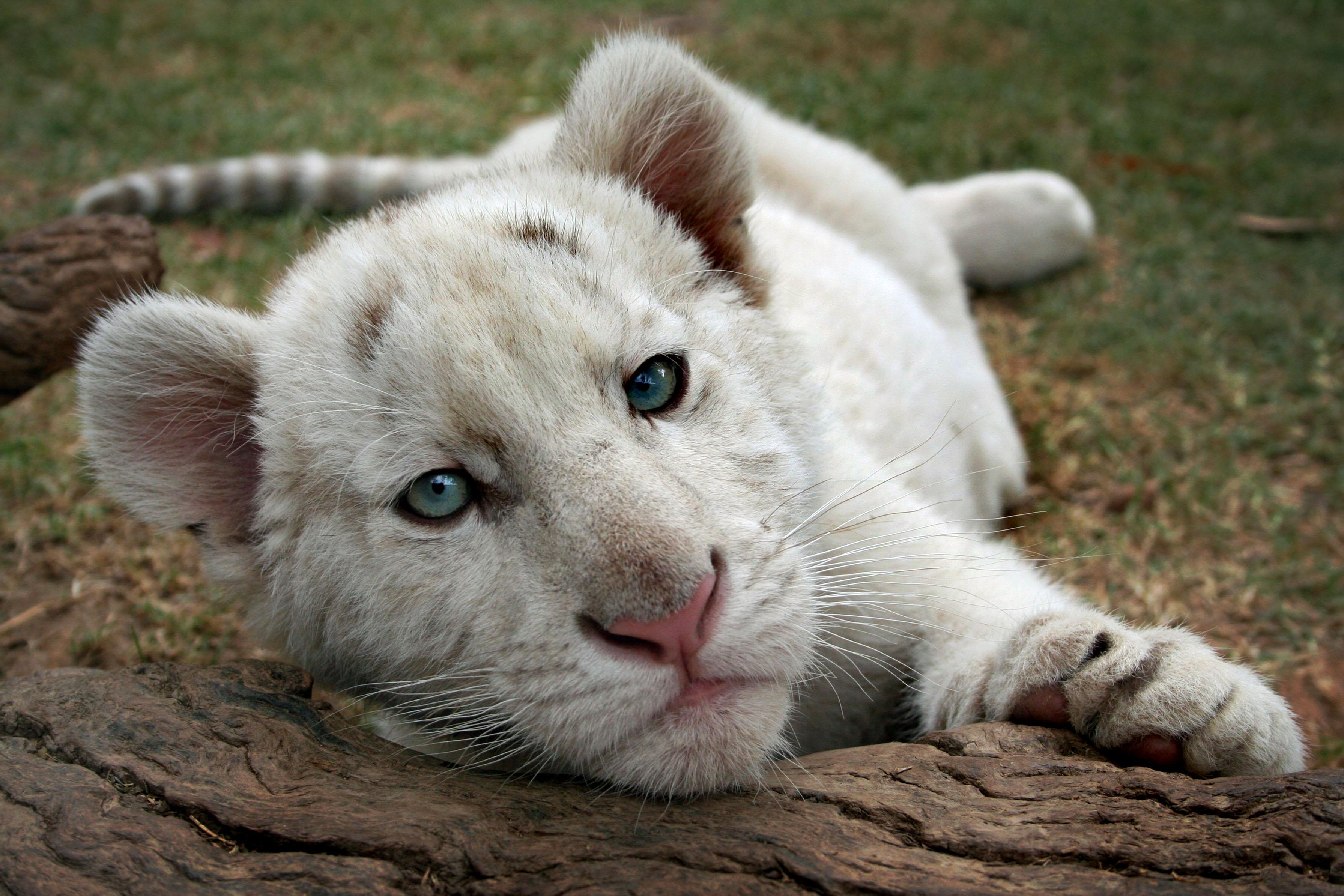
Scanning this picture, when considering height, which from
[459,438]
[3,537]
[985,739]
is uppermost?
[459,438]

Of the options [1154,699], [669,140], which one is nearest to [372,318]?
[669,140]

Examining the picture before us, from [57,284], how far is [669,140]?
2.21 meters

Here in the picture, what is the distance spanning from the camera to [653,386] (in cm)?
249

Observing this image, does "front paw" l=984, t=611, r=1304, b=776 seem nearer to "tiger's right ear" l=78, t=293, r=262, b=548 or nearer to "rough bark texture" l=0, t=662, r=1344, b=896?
"rough bark texture" l=0, t=662, r=1344, b=896

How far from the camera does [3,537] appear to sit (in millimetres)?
4086

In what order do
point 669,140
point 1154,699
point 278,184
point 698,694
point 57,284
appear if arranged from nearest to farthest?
1. point 698,694
2. point 1154,699
3. point 669,140
4. point 57,284
5. point 278,184

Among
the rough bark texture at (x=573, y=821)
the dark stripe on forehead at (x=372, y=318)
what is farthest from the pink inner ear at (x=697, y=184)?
the rough bark texture at (x=573, y=821)

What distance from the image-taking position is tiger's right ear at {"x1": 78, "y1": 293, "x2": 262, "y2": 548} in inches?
102

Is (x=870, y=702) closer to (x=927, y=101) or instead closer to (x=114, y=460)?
(x=114, y=460)

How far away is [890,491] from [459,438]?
147cm

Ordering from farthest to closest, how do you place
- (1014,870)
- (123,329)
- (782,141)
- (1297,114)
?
(1297,114), (782,141), (123,329), (1014,870)

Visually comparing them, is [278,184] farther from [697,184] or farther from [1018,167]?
[1018,167]

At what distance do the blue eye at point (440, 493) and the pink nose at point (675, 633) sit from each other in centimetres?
53

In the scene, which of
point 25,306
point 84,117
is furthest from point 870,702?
point 84,117
